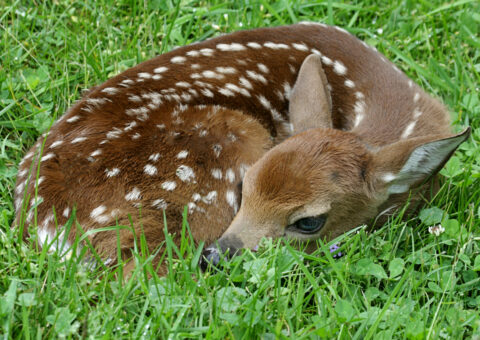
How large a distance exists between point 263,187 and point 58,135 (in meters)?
1.01

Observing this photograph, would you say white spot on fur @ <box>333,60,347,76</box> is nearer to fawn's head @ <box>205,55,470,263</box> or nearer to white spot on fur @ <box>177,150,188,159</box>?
fawn's head @ <box>205,55,470,263</box>

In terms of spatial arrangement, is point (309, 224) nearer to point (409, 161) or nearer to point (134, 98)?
point (409, 161)

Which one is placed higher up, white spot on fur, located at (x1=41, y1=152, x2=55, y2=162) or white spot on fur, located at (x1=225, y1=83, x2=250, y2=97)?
white spot on fur, located at (x1=225, y1=83, x2=250, y2=97)

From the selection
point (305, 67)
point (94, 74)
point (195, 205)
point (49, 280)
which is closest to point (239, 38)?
point (305, 67)

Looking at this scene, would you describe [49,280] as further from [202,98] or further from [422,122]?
[422,122]

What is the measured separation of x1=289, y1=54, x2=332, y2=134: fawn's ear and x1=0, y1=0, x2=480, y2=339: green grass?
640 mm

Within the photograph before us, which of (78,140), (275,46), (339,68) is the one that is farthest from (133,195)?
(339,68)

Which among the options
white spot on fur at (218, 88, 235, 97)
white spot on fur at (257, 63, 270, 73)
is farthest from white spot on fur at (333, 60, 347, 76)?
white spot on fur at (218, 88, 235, 97)

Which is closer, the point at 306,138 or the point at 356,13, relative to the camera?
the point at 306,138

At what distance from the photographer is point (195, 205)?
3463 millimetres

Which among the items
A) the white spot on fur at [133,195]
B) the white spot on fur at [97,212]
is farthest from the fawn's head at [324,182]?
the white spot on fur at [97,212]

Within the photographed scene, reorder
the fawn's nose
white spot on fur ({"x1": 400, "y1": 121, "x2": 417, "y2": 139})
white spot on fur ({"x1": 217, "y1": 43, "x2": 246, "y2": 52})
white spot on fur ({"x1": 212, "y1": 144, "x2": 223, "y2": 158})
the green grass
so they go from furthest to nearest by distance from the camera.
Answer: white spot on fur ({"x1": 217, "y1": 43, "x2": 246, "y2": 52})
white spot on fur ({"x1": 400, "y1": 121, "x2": 417, "y2": 139})
white spot on fur ({"x1": 212, "y1": 144, "x2": 223, "y2": 158})
the fawn's nose
the green grass

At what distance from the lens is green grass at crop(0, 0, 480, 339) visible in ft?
9.10

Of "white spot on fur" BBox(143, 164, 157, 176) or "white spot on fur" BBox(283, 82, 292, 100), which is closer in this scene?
"white spot on fur" BBox(143, 164, 157, 176)
